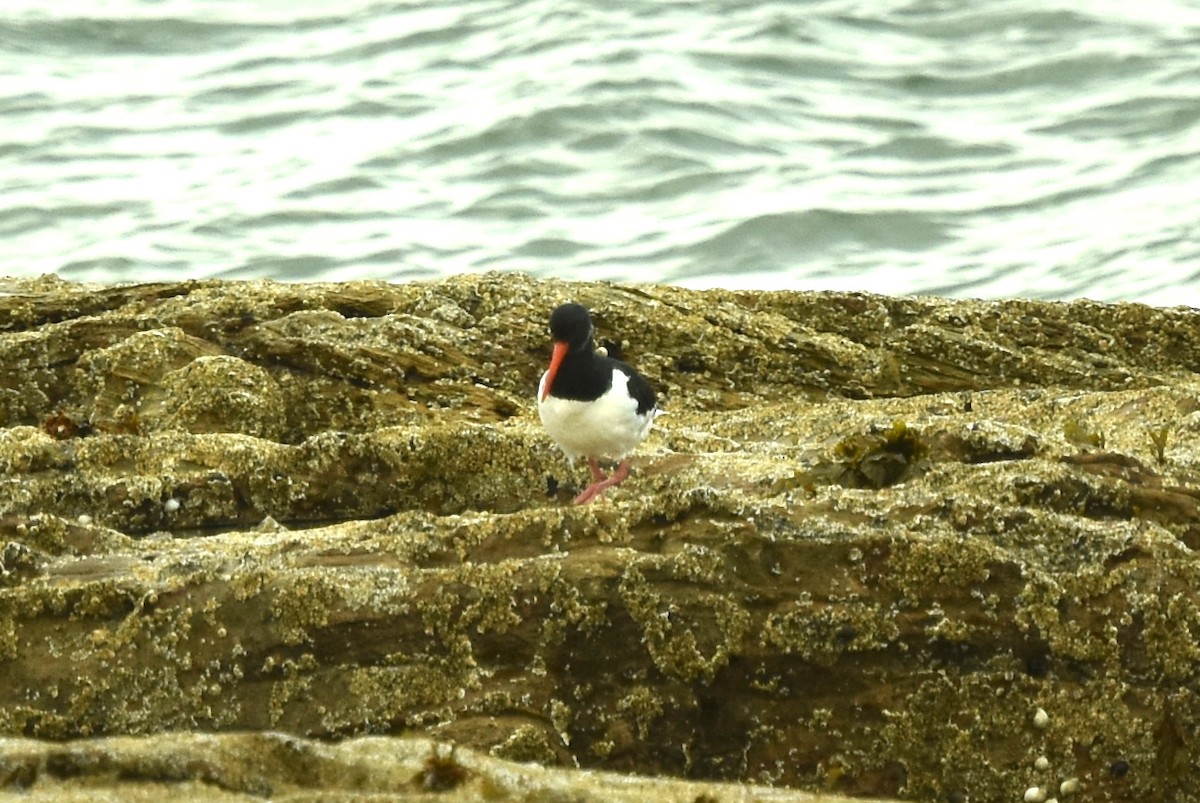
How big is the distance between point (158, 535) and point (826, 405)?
297 cm

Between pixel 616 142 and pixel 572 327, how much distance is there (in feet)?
50.6

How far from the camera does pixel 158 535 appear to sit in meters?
6.43

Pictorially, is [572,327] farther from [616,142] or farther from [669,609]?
[616,142]

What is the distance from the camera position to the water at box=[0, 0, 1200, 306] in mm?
20031

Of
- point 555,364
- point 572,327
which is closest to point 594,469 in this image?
point 555,364

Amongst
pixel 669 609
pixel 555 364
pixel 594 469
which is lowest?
pixel 594 469

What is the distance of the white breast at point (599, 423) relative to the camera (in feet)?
23.1

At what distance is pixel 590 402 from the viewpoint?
7.11m

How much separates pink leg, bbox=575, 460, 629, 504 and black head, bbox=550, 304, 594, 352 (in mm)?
667

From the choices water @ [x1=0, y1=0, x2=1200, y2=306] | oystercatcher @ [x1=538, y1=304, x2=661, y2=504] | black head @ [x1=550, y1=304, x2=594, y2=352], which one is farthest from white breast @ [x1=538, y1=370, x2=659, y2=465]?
water @ [x1=0, y1=0, x2=1200, y2=306]

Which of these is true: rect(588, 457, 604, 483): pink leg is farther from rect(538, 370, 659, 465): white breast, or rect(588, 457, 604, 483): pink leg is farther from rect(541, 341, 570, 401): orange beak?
rect(541, 341, 570, 401): orange beak

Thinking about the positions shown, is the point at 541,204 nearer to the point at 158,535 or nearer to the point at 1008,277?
the point at 1008,277

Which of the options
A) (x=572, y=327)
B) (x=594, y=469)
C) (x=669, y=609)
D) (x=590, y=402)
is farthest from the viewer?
(x=572, y=327)

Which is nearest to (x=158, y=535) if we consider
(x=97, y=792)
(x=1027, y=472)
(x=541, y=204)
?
(x=97, y=792)
